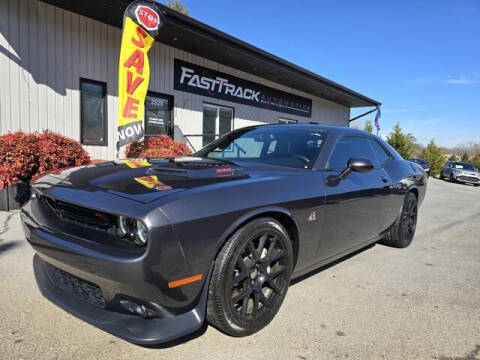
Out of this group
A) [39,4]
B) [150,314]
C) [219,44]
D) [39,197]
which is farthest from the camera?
[219,44]

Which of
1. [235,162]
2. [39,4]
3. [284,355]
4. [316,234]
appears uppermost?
[39,4]

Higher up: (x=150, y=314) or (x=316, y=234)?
(x=316, y=234)

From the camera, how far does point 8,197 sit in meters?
4.91

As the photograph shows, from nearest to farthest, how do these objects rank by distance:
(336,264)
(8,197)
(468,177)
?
1. (336,264)
2. (8,197)
3. (468,177)

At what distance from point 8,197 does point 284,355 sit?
15.7 feet

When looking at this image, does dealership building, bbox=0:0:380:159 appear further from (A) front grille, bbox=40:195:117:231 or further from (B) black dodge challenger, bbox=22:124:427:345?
(A) front grille, bbox=40:195:117:231

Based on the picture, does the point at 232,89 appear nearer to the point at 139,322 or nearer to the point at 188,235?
the point at 188,235

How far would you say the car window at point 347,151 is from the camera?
295 centimetres

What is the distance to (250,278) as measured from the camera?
2068 mm

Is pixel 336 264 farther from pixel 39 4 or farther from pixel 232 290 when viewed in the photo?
pixel 39 4

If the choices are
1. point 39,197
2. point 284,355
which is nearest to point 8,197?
point 39,197

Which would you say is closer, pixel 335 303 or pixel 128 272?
pixel 128 272

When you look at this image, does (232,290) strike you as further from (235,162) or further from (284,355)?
(235,162)

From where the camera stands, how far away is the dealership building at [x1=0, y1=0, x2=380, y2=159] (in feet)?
20.5
